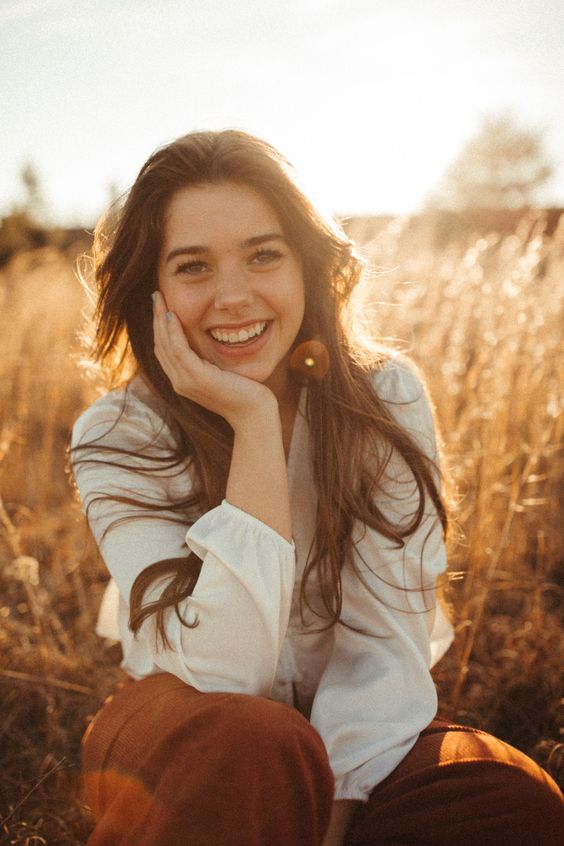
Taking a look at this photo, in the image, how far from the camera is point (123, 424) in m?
1.69

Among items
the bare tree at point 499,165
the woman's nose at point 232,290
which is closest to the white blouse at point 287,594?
the woman's nose at point 232,290

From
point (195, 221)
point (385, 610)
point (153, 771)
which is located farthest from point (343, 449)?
point (153, 771)

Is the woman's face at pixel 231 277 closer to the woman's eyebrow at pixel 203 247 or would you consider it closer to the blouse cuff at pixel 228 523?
the woman's eyebrow at pixel 203 247

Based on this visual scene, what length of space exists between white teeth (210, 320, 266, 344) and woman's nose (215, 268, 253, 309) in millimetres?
75

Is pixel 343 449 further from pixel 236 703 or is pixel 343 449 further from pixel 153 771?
pixel 153 771

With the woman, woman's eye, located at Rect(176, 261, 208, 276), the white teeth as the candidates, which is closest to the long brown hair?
the woman

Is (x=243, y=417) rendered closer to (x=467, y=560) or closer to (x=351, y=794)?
(x=351, y=794)

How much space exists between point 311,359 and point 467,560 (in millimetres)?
1356

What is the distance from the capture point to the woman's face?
5.14ft

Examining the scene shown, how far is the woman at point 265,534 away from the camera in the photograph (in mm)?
1197

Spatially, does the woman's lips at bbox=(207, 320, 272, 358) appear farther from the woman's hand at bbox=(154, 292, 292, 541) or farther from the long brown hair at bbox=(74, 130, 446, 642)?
the long brown hair at bbox=(74, 130, 446, 642)

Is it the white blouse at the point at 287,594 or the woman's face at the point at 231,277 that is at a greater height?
the woman's face at the point at 231,277

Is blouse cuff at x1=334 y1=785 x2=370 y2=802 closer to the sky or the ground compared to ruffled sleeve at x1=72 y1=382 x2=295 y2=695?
closer to the ground

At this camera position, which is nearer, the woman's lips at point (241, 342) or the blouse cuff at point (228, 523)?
the blouse cuff at point (228, 523)
